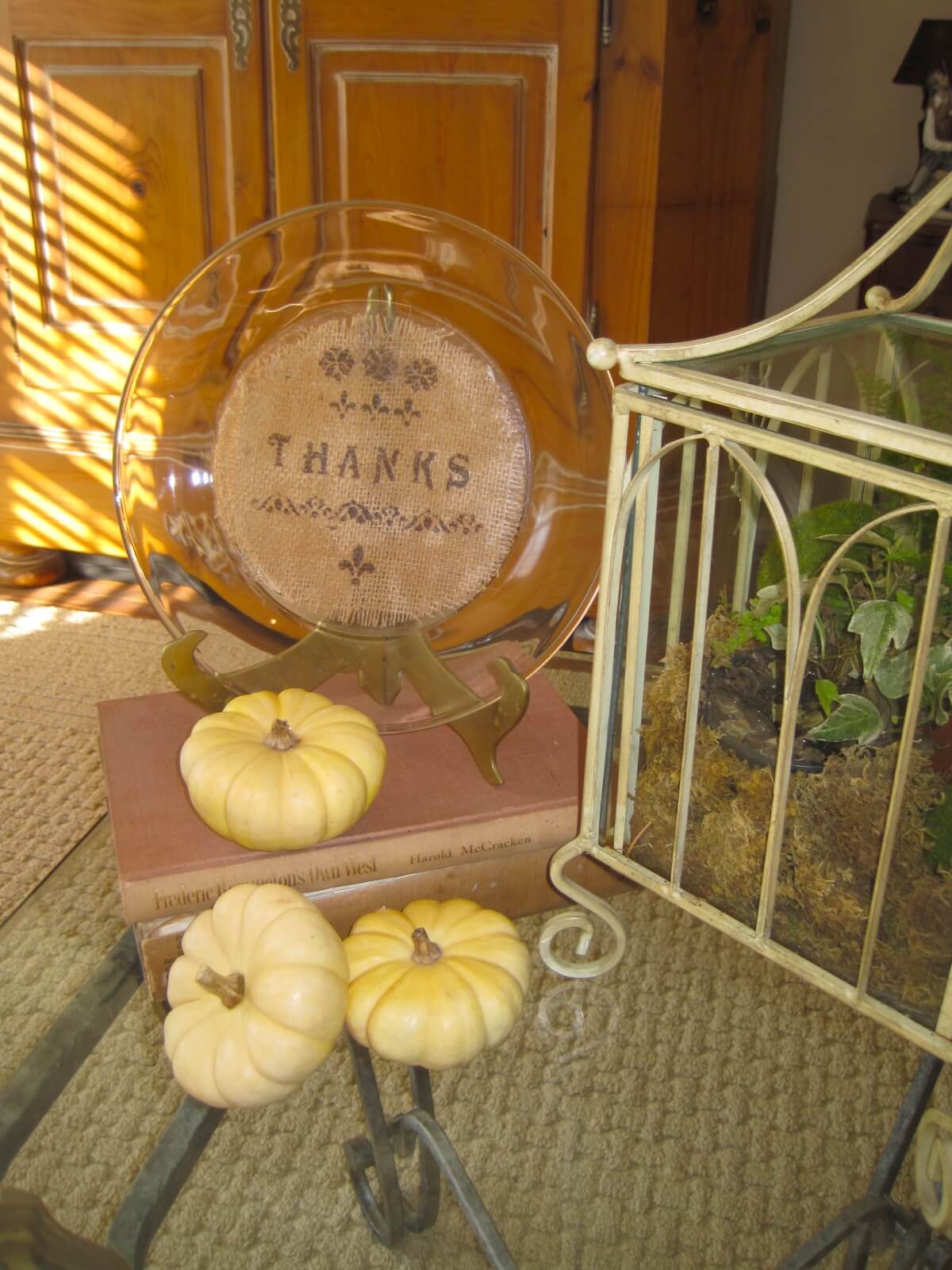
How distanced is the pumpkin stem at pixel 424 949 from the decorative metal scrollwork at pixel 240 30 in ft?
4.80

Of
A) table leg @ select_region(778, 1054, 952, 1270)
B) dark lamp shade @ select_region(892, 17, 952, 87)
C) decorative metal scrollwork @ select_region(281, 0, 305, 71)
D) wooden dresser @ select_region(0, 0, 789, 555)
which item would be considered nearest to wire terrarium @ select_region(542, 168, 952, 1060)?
table leg @ select_region(778, 1054, 952, 1270)

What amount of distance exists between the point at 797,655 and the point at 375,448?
441 millimetres

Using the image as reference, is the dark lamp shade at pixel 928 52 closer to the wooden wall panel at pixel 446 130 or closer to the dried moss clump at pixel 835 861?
the wooden wall panel at pixel 446 130

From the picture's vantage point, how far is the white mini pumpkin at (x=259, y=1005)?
0.62m

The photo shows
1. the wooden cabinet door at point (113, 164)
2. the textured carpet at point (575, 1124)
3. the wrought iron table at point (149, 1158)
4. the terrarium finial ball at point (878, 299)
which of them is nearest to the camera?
the wrought iron table at point (149, 1158)

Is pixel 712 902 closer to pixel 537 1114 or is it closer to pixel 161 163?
pixel 537 1114

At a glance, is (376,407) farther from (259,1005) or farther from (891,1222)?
(891,1222)

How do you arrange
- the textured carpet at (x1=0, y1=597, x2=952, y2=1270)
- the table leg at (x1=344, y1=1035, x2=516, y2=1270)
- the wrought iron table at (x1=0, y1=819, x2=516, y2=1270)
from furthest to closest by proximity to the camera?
the textured carpet at (x1=0, y1=597, x2=952, y2=1270), the table leg at (x1=344, y1=1035, x2=516, y2=1270), the wrought iron table at (x1=0, y1=819, x2=516, y2=1270)

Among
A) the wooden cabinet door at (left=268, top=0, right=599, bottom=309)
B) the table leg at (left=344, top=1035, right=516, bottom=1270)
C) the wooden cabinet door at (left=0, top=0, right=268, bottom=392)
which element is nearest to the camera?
the table leg at (left=344, top=1035, right=516, bottom=1270)

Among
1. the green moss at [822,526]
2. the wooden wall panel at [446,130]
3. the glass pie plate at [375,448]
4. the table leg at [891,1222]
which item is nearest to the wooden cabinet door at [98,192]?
the wooden wall panel at [446,130]

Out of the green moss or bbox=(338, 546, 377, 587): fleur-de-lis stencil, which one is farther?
bbox=(338, 546, 377, 587): fleur-de-lis stencil

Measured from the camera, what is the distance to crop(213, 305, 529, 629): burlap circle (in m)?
0.94

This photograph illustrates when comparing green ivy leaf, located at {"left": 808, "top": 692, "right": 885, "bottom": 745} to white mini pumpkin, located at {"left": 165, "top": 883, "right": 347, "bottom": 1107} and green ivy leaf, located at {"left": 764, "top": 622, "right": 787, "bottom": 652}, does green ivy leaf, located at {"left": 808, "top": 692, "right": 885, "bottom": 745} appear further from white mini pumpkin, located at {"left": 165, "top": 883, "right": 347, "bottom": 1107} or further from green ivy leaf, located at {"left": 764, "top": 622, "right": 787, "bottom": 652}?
white mini pumpkin, located at {"left": 165, "top": 883, "right": 347, "bottom": 1107}

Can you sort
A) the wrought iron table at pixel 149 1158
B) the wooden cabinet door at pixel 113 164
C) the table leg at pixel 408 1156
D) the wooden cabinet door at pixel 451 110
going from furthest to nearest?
the wooden cabinet door at pixel 113 164
the wooden cabinet door at pixel 451 110
the table leg at pixel 408 1156
the wrought iron table at pixel 149 1158
